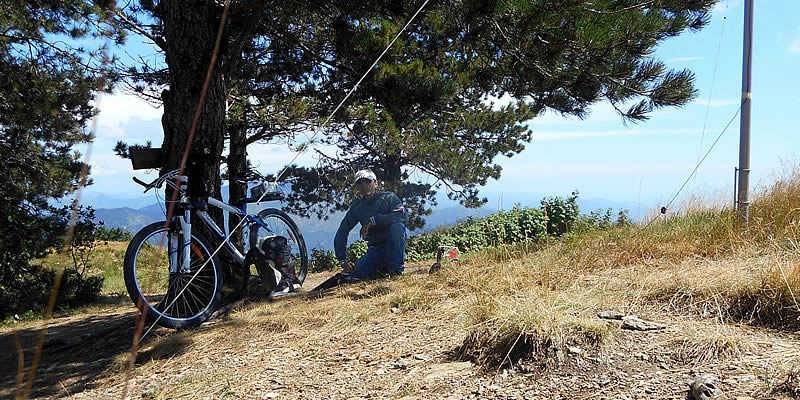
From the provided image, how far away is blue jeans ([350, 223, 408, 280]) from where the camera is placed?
5695 millimetres

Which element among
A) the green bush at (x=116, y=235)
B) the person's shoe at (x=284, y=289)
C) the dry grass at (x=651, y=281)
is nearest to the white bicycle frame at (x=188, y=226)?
the person's shoe at (x=284, y=289)

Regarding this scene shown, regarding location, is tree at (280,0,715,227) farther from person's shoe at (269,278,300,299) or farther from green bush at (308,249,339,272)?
green bush at (308,249,339,272)

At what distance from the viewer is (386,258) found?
572 cm

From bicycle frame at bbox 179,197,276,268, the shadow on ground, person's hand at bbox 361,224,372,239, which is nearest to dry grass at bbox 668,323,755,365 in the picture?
the shadow on ground

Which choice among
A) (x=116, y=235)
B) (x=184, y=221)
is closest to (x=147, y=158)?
(x=184, y=221)

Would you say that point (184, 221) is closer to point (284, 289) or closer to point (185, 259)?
point (185, 259)

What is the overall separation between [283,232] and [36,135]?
6817 mm

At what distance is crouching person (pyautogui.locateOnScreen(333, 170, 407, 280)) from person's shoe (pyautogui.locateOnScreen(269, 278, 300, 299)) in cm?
52

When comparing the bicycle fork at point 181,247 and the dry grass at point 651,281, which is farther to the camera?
the bicycle fork at point 181,247

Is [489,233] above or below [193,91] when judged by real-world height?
below

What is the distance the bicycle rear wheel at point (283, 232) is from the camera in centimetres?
511

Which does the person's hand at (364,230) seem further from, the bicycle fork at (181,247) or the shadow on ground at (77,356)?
the shadow on ground at (77,356)

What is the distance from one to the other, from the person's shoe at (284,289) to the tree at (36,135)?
15.0 ft

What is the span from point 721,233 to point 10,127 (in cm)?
988
